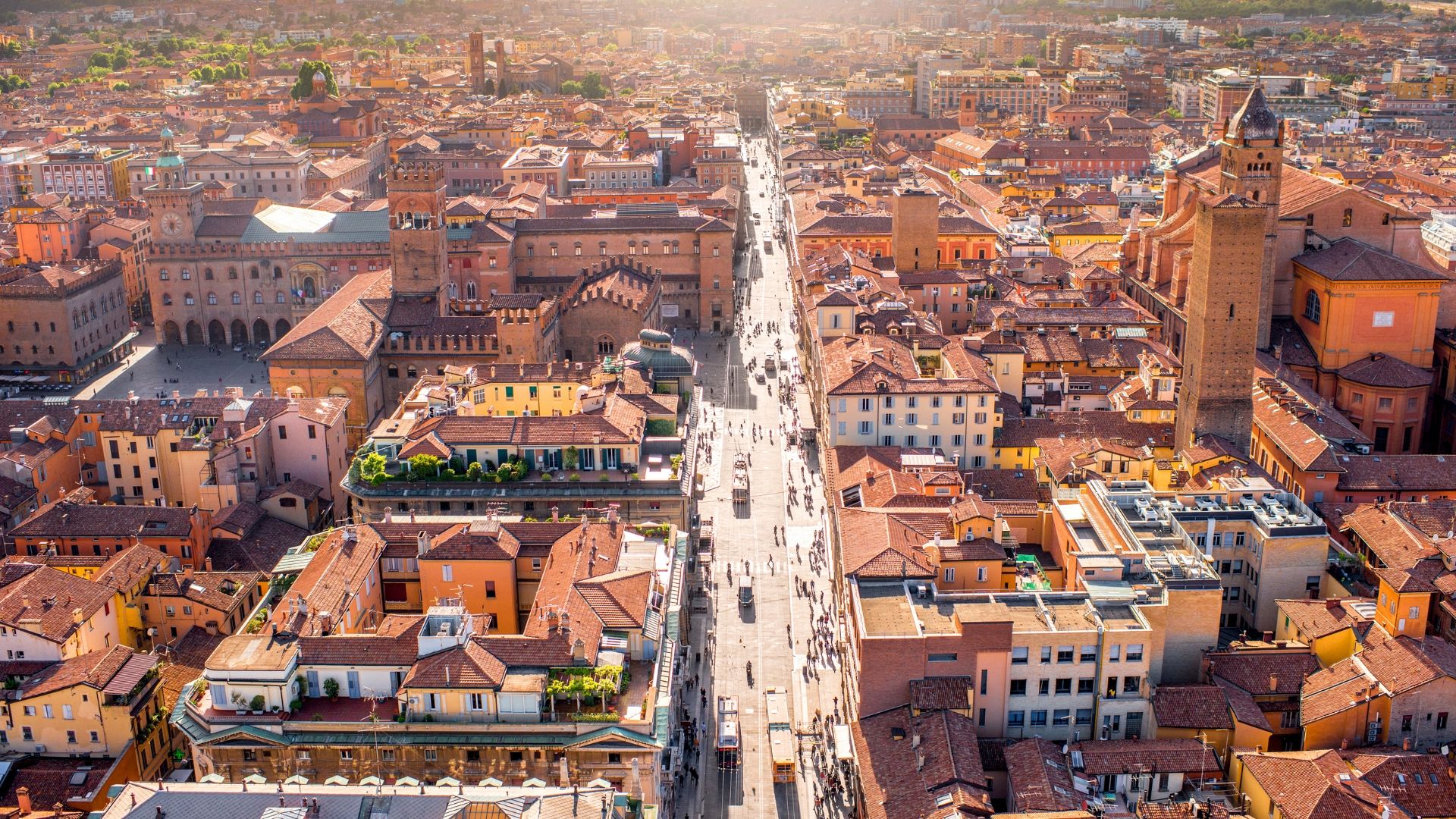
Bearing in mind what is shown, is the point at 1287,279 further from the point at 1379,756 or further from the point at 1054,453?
the point at 1379,756

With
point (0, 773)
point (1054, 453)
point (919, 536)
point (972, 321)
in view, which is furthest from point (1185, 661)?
point (972, 321)

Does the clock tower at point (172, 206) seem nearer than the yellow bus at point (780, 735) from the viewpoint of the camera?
No

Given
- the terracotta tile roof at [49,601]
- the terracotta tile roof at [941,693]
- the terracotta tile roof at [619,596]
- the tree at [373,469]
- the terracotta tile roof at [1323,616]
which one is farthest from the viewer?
the tree at [373,469]

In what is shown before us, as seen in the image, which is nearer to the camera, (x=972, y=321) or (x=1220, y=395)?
(x=1220, y=395)

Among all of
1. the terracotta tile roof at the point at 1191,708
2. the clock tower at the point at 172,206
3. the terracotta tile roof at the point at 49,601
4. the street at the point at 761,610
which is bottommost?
the street at the point at 761,610

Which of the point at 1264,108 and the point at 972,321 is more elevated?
the point at 1264,108

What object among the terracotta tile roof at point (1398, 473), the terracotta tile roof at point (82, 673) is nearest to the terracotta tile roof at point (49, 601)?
the terracotta tile roof at point (82, 673)

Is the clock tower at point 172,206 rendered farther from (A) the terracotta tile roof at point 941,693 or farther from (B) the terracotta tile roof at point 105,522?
(A) the terracotta tile roof at point 941,693

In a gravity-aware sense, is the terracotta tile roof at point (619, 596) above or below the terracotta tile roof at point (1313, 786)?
above
